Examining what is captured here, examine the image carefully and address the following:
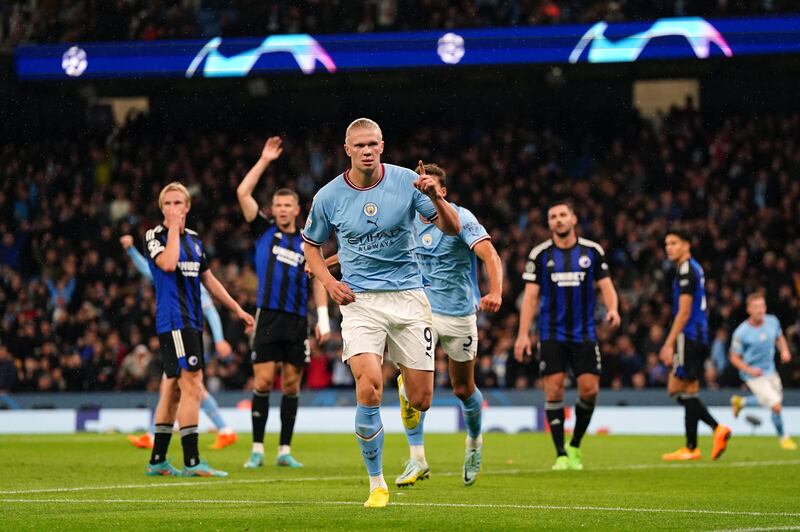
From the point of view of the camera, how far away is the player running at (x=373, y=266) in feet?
26.5

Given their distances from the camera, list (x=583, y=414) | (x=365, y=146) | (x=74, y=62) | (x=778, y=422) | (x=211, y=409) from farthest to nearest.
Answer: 1. (x=74, y=62)
2. (x=778, y=422)
3. (x=211, y=409)
4. (x=583, y=414)
5. (x=365, y=146)

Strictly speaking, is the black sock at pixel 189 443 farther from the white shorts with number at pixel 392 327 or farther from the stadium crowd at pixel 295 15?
the stadium crowd at pixel 295 15

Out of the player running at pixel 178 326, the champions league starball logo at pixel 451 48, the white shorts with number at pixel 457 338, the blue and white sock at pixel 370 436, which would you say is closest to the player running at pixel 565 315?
the white shorts with number at pixel 457 338

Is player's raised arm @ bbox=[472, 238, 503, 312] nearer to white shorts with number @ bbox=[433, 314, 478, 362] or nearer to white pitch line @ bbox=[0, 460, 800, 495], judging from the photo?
white shorts with number @ bbox=[433, 314, 478, 362]

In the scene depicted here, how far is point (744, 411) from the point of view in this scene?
21766mm

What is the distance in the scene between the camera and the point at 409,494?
9.07m

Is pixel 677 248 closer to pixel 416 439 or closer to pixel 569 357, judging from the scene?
pixel 569 357

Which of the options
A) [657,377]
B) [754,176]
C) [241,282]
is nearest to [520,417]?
[657,377]

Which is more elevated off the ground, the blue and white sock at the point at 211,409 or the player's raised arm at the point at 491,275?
the player's raised arm at the point at 491,275

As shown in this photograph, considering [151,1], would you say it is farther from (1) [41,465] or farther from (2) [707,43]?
(1) [41,465]

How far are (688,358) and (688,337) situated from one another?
0.81 feet

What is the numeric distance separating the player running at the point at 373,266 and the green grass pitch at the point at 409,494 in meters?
0.80

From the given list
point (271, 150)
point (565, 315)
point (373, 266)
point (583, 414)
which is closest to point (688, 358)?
point (583, 414)

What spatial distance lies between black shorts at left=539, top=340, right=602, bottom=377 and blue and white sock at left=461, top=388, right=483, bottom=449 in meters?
2.02
